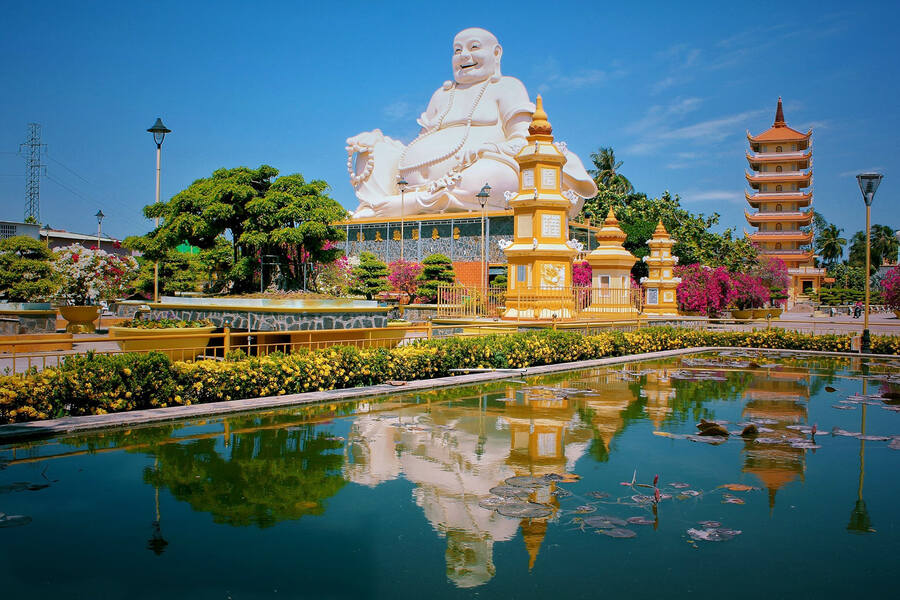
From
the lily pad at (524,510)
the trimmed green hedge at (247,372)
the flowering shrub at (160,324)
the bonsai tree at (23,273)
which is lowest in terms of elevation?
the lily pad at (524,510)

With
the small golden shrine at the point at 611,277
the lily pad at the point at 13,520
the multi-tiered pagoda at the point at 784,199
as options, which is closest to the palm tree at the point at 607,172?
the multi-tiered pagoda at the point at 784,199

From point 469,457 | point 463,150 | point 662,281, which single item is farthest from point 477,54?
point 469,457

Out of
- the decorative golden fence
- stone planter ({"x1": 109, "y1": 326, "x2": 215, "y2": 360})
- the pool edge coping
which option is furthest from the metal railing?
the pool edge coping

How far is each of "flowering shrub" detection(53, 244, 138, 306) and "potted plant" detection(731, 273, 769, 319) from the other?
25.5 meters

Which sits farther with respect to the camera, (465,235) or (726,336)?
(465,235)

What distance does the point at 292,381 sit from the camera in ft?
34.2

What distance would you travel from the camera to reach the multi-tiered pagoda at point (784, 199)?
184 feet

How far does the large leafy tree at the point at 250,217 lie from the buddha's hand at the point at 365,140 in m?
25.2

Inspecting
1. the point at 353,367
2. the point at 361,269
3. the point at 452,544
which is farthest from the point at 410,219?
the point at 452,544

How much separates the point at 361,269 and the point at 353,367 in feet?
54.1

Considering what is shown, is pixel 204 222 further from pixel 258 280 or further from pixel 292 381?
pixel 292 381

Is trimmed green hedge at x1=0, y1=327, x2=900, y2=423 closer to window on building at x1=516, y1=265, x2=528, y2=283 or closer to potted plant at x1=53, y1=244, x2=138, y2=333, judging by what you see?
window on building at x1=516, y1=265, x2=528, y2=283

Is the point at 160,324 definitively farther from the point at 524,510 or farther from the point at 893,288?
the point at 893,288

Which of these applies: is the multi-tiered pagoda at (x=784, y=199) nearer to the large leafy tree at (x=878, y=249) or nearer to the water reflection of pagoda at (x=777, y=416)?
the large leafy tree at (x=878, y=249)
